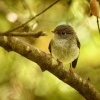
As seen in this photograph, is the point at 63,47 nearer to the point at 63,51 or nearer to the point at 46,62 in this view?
the point at 63,51

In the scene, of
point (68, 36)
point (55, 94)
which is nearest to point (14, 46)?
point (68, 36)

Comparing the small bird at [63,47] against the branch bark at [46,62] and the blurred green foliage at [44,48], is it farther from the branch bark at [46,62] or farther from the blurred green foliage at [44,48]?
the blurred green foliage at [44,48]

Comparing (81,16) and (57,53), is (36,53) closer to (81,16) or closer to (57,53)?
(57,53)

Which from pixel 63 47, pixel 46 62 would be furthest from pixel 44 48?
pixel 46 62

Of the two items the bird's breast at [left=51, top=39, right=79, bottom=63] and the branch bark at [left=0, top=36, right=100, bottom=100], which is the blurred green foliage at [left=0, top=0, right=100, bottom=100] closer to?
the bird's breast at [left=51, top=39, right=79, bottom=63]

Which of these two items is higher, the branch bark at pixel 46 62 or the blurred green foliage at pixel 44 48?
the blurred green foliage at pixel 44 48

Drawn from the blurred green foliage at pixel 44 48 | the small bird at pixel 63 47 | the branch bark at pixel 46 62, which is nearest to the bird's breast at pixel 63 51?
the small bird at pixel 63 47

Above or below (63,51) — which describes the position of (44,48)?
above

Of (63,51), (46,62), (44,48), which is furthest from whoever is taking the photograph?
(44,48)
